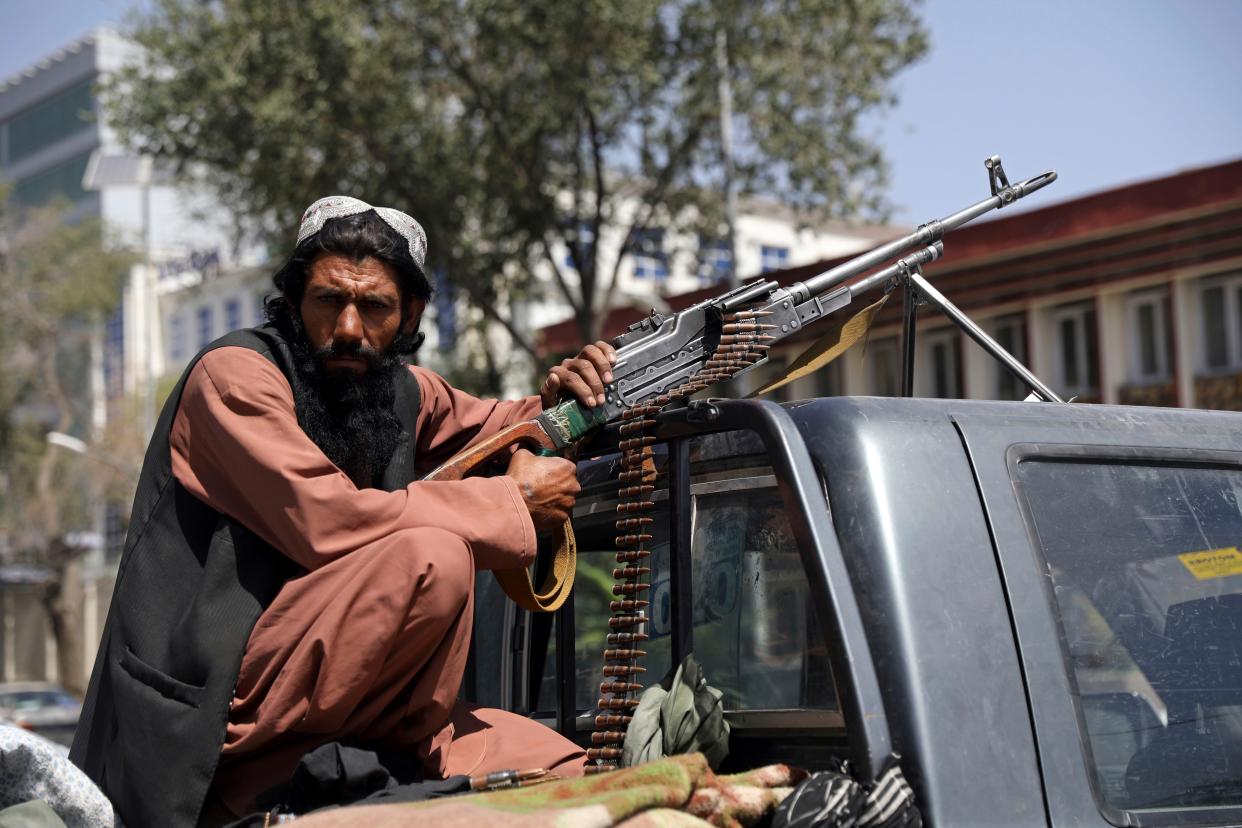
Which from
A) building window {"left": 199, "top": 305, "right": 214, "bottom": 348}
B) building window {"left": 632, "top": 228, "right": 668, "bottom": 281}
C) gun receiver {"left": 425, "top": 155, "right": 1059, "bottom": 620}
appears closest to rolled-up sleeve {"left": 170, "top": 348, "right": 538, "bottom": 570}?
gun receiver {"left": 425, "top": 155, "right": 1059, "bottom": 620}

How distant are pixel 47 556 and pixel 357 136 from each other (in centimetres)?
2344

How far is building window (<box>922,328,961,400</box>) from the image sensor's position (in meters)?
22.0

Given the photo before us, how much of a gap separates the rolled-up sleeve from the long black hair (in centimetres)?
31

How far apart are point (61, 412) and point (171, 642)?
38.4m

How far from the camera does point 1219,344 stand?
2002 centimetres

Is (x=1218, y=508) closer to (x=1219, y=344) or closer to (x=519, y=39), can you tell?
(x=519, y=39)

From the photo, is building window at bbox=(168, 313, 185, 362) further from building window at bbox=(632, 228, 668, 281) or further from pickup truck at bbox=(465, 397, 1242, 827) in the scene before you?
pickup truck at bbox=(465, 397, 1242, 827)

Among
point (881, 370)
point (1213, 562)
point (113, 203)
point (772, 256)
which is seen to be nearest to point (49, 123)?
point (113, 203)

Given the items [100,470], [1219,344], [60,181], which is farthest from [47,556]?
[1219,344]

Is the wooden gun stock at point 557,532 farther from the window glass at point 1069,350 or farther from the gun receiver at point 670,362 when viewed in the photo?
the window glass at point 1069,350

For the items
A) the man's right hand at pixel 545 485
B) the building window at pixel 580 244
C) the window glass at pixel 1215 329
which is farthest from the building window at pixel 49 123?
the man's right hand at pixel 545 485

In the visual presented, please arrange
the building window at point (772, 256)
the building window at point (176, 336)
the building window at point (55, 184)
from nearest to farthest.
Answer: the building window at point (772, 256), the building window at point (176, 336), the building window at point (55, 184)

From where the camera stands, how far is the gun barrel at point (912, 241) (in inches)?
126

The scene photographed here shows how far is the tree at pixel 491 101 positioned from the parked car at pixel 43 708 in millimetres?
15058
